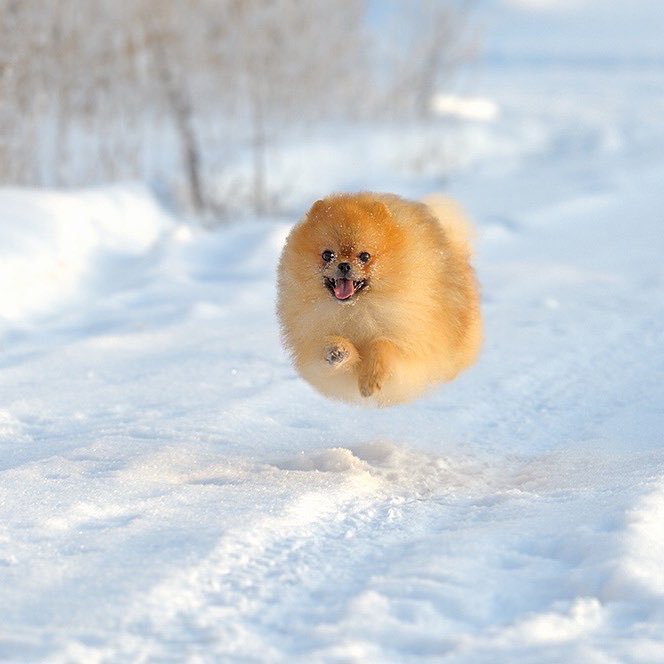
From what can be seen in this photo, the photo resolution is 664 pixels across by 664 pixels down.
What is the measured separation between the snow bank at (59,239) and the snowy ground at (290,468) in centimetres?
2

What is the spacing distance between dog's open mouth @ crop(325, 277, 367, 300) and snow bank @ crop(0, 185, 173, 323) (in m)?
2.73

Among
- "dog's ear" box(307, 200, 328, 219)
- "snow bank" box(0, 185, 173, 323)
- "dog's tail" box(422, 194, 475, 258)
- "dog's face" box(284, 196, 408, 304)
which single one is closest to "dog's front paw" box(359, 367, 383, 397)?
"dog's face" box(284, 196, 408, 304)

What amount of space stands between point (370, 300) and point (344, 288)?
12 centimetres

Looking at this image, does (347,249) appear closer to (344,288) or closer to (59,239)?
(344,288)

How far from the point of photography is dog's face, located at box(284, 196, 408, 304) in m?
3.27

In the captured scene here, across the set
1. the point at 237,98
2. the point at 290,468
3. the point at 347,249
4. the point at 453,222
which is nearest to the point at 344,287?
the point at 347,249

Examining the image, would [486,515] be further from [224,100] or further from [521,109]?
[521,109]

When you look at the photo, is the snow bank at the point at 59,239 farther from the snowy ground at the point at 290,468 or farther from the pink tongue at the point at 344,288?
the pink tongue at the point at 344,288

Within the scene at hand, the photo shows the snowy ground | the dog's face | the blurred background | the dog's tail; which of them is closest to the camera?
the snowy ground

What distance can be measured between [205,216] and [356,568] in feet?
22.5

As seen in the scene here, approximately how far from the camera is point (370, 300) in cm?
337

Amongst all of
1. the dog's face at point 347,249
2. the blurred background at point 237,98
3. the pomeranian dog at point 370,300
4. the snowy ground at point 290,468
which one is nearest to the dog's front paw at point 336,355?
the pomeranian dog at point 370,300

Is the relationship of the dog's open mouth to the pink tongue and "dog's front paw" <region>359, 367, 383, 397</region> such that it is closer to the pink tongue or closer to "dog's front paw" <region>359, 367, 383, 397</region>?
the pink tongue

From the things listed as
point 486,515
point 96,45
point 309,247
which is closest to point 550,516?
point 486,515
